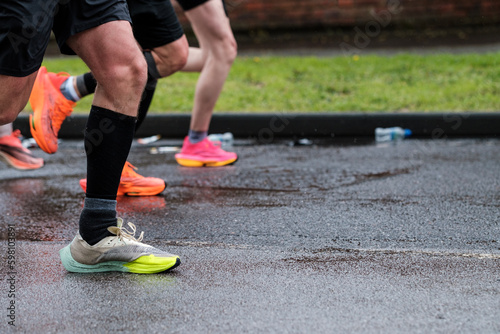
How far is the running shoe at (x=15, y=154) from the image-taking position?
482cm

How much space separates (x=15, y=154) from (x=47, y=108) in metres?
0.82

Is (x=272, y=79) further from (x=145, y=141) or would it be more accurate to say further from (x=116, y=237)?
(x=116, y=237)

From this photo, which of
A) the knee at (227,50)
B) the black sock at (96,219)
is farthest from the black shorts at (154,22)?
the black sock at (96,219)

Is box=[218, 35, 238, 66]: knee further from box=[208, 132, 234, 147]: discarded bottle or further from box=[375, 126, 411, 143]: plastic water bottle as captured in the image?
box=[375, 126, 411, 143]: plastic water bottle

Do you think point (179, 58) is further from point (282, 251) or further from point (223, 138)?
point (223, 138)

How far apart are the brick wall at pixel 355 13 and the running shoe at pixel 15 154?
6673 millimetres

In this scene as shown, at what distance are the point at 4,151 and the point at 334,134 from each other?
3.10 m

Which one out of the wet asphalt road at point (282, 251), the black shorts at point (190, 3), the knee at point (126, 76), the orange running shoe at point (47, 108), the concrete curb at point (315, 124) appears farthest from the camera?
the concrete curb at point (315, 124)

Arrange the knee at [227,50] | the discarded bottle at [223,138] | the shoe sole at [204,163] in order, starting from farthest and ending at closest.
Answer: the discarded bottle at [223,138]
the shoe sole at [204,163]
the knee at [227,50]

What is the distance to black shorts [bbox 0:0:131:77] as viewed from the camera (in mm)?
2357

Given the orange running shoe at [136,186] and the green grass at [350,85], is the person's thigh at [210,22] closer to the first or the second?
the orange running shoe at [136,186]

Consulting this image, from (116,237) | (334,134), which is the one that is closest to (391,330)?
(116,237)

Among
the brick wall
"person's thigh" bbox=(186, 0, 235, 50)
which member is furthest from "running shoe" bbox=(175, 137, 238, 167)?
the brick wall

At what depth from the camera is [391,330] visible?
2.22m
